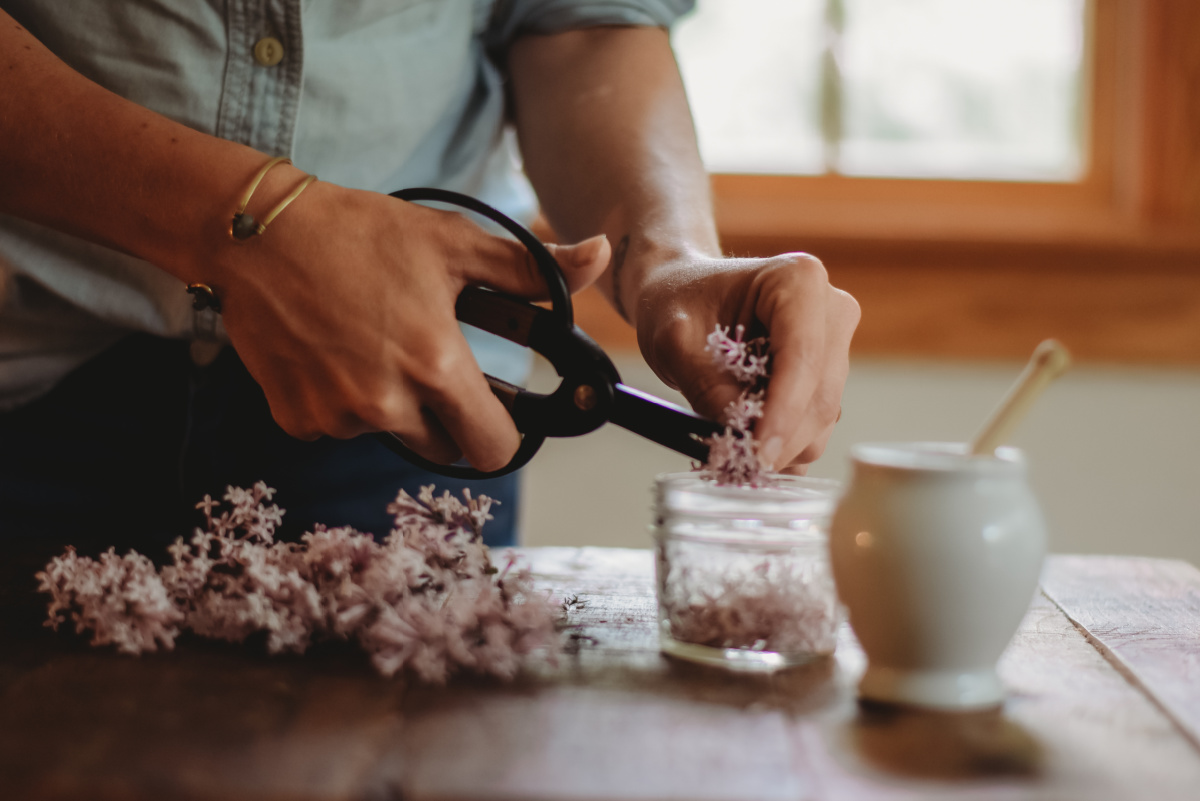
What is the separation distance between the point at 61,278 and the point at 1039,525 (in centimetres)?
76

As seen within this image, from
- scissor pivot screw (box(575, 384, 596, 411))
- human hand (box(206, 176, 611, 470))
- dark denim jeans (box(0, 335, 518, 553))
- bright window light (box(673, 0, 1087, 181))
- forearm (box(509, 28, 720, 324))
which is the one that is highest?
bright window light (box(673, 0, 1087, 181))

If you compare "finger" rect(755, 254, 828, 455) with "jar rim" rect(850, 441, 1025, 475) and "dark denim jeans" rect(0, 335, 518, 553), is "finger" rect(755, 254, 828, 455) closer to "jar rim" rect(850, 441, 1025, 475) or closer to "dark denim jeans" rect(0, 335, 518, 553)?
"jar rim" rect(850, 441, 1025, 475)

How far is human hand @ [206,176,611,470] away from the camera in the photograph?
25.3 inches

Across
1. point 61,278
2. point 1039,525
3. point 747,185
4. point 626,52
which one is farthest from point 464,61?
point 747,185

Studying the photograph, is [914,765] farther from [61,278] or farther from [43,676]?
[61,278]

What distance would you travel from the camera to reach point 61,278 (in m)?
0.85

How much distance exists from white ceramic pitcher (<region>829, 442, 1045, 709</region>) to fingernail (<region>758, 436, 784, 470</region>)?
9 centimetres

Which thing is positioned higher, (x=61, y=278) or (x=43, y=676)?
(x=61, y=278)

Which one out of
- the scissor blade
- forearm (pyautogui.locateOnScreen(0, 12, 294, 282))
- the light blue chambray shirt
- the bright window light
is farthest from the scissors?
the bright window light

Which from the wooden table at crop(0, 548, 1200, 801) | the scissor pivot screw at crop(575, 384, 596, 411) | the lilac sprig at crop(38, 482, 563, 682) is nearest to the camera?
the wooden table at crop(0, 548, 1200, 801)

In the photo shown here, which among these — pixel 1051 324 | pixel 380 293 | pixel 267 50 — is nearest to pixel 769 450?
pixel 380 293

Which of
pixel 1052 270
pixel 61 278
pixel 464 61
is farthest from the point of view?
pixel 1052 270

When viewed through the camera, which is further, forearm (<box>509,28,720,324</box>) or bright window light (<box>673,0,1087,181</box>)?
bright window light (<box>673,0,1087,181</box>)

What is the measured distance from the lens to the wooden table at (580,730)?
1.40ft
